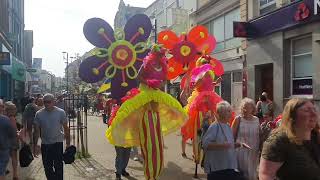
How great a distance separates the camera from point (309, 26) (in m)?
13.7

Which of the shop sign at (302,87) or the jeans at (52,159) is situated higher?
the shop sign at (302,87)

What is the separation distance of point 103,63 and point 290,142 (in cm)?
658

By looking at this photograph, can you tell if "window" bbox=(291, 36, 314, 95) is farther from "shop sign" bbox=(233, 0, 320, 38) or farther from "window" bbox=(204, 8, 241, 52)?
"window" bbox=(204, 8, 241, 52)

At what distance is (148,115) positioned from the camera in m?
7.33

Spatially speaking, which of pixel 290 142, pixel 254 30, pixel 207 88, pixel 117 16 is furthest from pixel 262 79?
pixel 117 16

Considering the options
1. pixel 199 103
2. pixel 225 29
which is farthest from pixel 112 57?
pixel 225 29

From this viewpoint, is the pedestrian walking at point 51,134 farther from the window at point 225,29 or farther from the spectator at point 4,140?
the window at point 225,29

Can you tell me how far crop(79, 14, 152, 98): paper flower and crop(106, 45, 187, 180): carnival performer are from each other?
1761mm

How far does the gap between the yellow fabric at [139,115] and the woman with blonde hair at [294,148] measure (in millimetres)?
4073

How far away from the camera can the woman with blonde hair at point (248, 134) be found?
6.15 m

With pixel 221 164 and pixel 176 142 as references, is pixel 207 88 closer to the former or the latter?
pixel 221 164

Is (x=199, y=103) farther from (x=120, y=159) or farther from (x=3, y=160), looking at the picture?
(x=3, y=160)

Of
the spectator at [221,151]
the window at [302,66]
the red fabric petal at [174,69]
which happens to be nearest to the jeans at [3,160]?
the spectator at [221,151]

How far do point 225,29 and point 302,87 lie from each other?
7664mm
